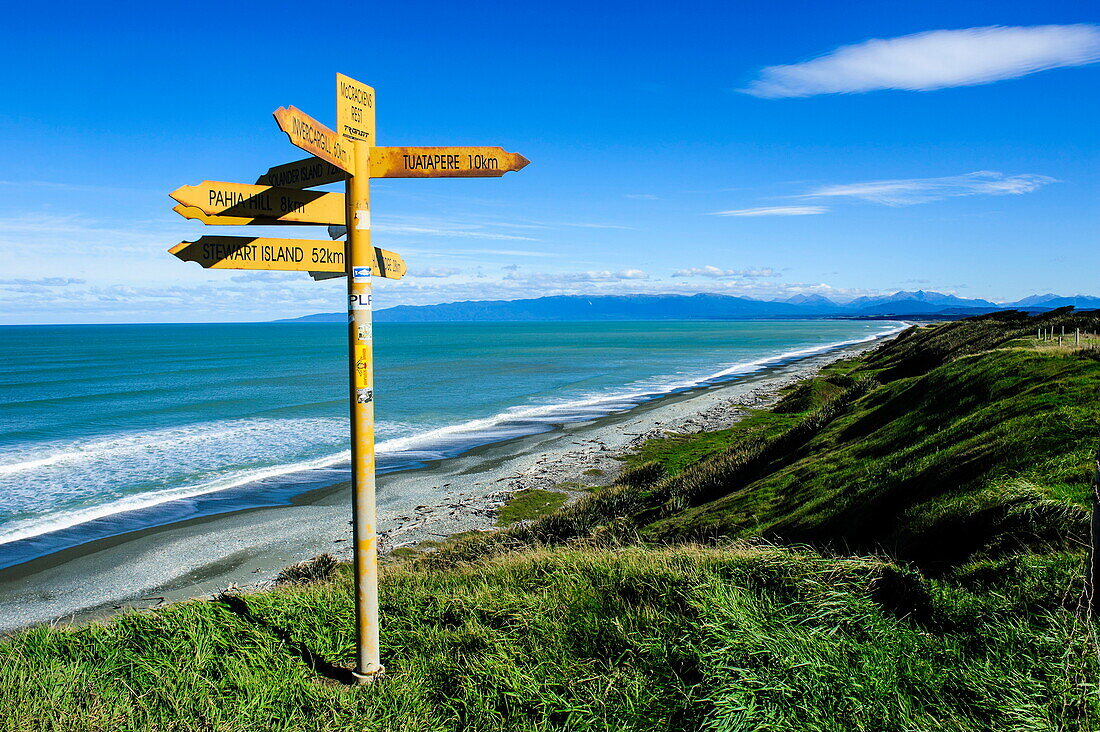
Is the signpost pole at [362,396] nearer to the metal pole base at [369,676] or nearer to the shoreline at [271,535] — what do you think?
the metal pole base at [369,676]

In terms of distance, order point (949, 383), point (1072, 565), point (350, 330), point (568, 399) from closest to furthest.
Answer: point (1072, 565)
point (350, 330)
point (949, 383)
point (568, 399)

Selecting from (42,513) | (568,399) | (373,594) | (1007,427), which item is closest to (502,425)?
(568,399)

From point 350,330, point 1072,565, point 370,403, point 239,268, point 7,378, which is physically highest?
point 239,268

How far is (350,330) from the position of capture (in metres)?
4.20

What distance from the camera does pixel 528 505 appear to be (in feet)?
→ 57.7

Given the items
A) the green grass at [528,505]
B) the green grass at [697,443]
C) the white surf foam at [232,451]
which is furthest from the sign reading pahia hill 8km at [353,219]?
the white surf foam at [232,451]

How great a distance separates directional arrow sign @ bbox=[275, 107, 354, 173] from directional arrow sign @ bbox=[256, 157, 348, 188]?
0.19 metres

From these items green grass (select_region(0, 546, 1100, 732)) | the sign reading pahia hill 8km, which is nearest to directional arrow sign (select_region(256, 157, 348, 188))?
the sign reading pahia hill 8km

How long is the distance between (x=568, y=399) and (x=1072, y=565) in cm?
3792

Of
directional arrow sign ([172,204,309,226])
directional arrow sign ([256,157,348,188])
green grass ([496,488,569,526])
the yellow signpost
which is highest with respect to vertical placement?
the yellow signpost

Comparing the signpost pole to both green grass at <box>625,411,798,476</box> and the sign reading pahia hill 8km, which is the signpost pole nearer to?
the sign reading pahia hill 8km

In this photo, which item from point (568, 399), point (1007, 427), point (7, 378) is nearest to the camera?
point (1007, 427)

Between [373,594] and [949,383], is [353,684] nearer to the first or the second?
[373,594]

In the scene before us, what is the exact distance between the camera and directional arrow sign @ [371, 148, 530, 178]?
439 centimetres
